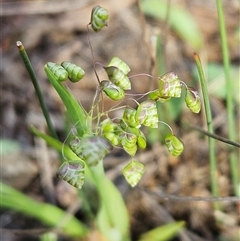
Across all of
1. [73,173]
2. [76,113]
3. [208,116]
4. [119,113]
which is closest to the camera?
[73,173]

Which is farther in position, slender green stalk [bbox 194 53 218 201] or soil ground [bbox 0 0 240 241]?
soil ground [bbox 0 0 240 241]

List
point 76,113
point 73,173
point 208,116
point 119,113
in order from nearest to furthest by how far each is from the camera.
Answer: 1. point 73,173
2. point 76,113
3. point 208,116
4. point 119,113

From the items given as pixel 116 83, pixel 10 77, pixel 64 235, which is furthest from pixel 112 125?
pixel 10 77

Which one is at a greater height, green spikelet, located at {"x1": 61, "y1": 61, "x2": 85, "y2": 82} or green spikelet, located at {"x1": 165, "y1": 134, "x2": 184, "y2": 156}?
green spikelet, located at {"x1": 61, "y1": 61, "x2": 85, "y2": 82}

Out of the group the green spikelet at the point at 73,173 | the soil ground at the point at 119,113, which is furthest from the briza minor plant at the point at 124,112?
the soil ground at the point at 119,113

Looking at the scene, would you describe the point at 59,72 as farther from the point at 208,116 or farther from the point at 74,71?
the point at 208,116

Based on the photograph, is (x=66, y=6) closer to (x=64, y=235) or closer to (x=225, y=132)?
(x=225, y=132)

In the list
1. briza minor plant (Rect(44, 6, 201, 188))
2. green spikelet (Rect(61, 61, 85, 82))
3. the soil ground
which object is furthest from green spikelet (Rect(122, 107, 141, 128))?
the soil ground

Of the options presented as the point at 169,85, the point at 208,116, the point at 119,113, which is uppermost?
the point at 169,85

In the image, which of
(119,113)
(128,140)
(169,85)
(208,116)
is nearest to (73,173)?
(128,140)

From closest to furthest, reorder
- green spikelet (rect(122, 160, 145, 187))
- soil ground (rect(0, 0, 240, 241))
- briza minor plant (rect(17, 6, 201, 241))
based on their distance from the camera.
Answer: briza minor plant (rect(17, 6, 201, 241)) → green spikelet (rect(122, 160, 145, 187)) → soil ground (rect(0, 0, 240, 241))

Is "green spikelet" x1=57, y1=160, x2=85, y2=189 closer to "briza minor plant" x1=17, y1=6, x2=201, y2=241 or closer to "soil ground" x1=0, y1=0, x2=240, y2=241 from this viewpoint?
"briza minor plant" x1=17, y1=6, x2=201, y2=241
